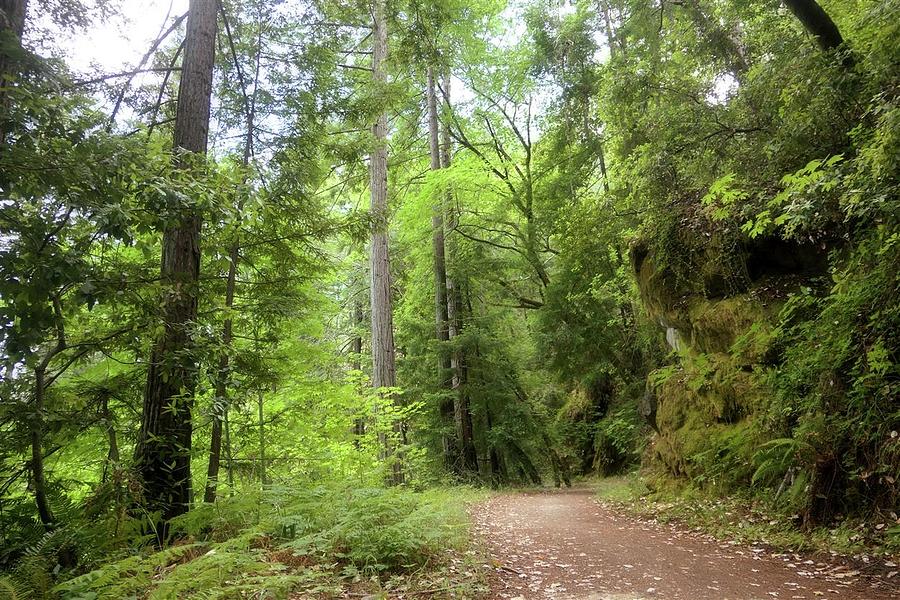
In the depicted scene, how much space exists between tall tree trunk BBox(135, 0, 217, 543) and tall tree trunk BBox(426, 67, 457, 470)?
33.0ft

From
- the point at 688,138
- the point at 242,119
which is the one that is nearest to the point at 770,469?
the point at 688,138

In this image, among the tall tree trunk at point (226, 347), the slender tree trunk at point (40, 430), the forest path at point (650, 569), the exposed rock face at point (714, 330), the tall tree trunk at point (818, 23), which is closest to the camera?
the slender tree trunk at point (40, 430)

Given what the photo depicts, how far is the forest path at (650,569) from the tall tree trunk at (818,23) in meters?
6.09

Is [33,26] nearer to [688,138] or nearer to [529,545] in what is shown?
[529,545]

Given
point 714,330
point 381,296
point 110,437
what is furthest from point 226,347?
point 714,330

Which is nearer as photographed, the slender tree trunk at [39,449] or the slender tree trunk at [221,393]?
the slender tree trunk at [39,449]

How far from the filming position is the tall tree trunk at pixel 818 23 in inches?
236

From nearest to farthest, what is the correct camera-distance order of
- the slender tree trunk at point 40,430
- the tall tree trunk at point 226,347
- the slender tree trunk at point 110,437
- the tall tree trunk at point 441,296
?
the slender tree trunk at point 40,430
the slender tree trunk at point 110,437
the tall tree trunk at point 226,347
the tall tree trunk at point 441,296

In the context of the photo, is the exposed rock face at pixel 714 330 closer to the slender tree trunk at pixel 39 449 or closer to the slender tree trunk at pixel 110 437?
the slender tree trunk at pixel 110 437

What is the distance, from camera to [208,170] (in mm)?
4262

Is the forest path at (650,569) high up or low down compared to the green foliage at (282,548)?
down

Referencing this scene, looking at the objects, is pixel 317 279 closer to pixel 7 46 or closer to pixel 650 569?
pixel 7 46

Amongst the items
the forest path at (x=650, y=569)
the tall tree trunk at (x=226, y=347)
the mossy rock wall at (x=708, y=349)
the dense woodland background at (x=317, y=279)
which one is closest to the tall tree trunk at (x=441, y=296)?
the dense woodland background at (x=317, y=279)

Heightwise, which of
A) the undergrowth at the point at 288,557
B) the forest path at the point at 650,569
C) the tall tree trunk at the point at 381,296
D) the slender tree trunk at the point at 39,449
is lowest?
the forest path at the point at 650,569
